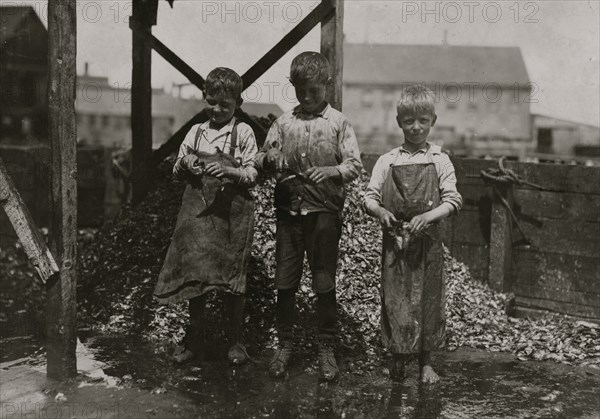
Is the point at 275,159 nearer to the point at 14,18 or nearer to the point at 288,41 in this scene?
the point at 288,41

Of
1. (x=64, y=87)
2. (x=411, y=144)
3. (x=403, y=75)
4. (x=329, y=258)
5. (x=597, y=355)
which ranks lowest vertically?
(x=597, y=355)

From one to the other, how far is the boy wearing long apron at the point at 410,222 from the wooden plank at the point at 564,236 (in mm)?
2868

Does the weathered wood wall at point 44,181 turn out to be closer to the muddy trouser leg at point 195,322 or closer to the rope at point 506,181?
the muddy trouser leg at point 195,322

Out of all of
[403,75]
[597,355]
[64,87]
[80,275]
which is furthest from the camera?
[403,75]

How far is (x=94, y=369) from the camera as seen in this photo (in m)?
4.09

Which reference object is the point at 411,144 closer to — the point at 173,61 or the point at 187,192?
the point at 187,192

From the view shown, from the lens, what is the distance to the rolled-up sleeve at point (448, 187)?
12.4ft

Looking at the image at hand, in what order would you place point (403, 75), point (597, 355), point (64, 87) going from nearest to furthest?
point (64, 87) < point (597, 355) < point (403, 75)

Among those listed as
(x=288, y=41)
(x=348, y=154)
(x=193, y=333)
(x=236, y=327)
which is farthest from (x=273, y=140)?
(x=288, y=41)

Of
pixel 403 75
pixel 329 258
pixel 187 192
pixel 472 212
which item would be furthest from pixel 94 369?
pixel 403 75

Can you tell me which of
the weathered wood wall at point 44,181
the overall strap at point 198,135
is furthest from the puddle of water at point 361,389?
the weathered wood wall at point 44,181

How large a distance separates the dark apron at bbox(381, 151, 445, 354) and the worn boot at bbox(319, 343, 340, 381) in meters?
0.41

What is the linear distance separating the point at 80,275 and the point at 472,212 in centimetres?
413

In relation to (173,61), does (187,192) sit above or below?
below
